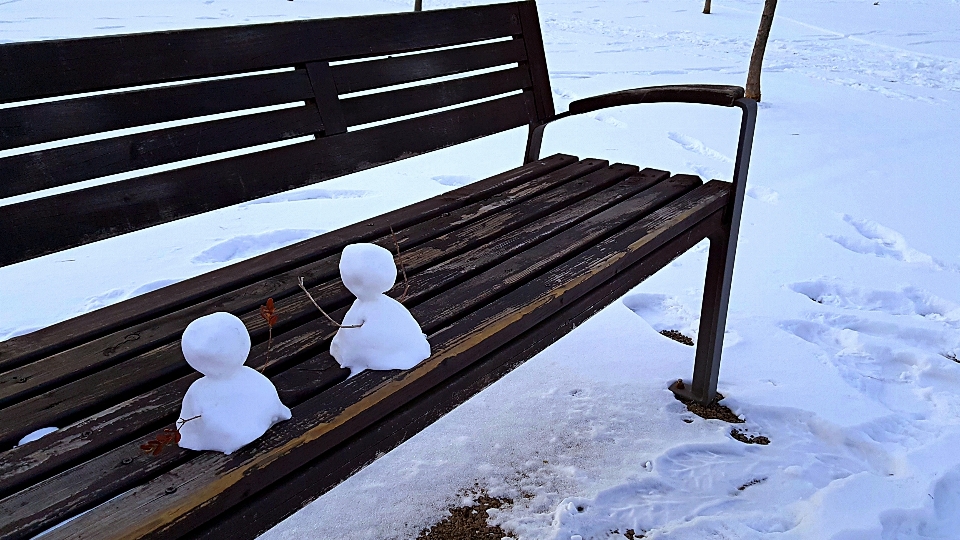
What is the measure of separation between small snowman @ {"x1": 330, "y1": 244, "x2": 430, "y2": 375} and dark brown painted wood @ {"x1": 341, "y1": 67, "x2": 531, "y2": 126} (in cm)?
95

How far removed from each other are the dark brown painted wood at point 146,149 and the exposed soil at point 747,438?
4.48 feet

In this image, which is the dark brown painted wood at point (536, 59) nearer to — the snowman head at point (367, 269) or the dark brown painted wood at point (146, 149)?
the dark brown painted wood at point (146, 149)

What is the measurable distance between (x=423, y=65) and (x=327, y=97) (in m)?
0.35

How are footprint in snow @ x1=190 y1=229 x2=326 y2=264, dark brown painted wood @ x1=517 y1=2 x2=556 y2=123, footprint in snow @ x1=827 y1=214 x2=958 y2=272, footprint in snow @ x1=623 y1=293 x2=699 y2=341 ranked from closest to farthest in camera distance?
dark brown painted wood @ x1=517 y1=2 x2=556 y2=123 < footprint in snow @ x1=623 y1=293 x2=699 y2=341 < footprint in snow @ x1=190 y1=229 x2=326 y2=264 < footprint in snow @ x1=827 y1=214 x2=958 y2=272

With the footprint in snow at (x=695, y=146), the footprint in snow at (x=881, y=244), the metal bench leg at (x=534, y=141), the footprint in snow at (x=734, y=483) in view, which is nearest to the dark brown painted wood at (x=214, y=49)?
the metal bench leg at (x=534, y=141)

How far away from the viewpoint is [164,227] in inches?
126

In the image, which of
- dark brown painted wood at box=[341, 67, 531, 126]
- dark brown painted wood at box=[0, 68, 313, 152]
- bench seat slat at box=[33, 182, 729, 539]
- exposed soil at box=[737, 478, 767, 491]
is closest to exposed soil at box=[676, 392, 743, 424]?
exposed soil at box=[737, 478, 767, 491]

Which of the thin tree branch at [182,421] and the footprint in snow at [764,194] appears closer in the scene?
the thin tree branch at [182,421]

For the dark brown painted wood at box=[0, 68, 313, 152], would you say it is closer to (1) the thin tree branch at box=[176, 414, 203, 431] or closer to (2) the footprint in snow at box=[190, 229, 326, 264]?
(1) the thin tree branch at box=[176, 414, 203, 431]

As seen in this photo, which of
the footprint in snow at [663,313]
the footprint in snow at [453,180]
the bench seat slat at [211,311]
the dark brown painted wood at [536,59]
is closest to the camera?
the bench seat slat at [211,311]

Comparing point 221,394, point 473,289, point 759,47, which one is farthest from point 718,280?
point 759,47

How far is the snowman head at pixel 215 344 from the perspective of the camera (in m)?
0.93

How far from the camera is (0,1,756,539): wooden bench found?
3.12 ft

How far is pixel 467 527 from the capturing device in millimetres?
1688
